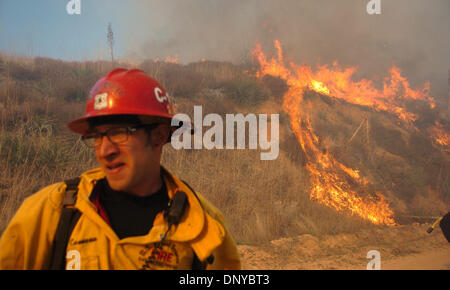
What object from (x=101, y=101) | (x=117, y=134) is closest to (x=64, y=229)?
(x=117, y=134)

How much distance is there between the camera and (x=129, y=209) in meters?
1.74

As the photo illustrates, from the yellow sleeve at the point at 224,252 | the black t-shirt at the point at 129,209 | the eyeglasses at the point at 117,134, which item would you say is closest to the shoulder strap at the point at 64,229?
the black t-shirt at the point at 129,209

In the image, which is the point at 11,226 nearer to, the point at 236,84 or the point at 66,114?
the point at 66,114

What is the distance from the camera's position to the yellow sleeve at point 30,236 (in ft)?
4.66

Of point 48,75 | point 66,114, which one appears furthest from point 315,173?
point 48,75

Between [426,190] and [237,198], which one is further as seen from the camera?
[426,190]

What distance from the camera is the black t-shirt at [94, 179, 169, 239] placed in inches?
65.7

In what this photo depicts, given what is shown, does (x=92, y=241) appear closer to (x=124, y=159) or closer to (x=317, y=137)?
(x=124, y=159)

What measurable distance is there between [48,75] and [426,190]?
1694 centimetres

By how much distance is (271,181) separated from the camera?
8.37m

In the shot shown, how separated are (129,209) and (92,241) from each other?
296 millimetres

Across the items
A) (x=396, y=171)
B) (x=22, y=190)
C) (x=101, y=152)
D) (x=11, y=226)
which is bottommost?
(x=396, y=171)

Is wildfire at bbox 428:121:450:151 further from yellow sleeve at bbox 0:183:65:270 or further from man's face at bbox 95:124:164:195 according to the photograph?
yellow sleeve at bbox 0:183:65:270

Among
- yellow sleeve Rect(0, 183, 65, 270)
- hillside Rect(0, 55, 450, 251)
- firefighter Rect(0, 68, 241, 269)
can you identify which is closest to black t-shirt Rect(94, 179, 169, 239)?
firefighter Rect(0, 68, 241, 269)
